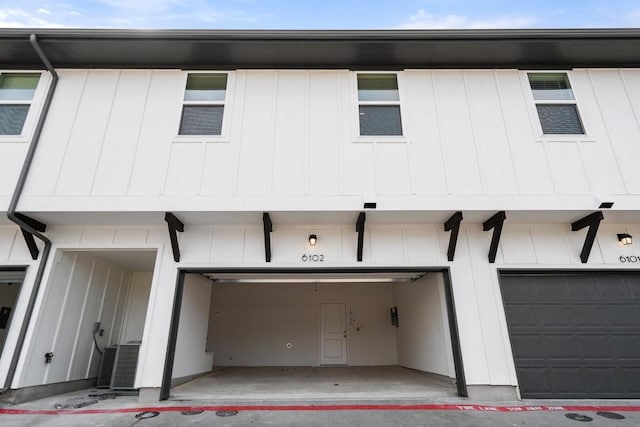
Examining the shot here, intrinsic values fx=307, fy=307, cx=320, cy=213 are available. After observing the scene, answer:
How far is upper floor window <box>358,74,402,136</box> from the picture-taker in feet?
16.9

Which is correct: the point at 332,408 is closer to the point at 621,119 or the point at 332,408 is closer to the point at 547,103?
the point at 547,103

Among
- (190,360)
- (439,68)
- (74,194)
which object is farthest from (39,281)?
(439,68)

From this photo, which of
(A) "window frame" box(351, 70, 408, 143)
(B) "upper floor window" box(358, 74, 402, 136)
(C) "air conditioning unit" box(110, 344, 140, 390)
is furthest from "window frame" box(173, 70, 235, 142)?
(C) "air conditioning unit" box(110, 344, 140, 390)

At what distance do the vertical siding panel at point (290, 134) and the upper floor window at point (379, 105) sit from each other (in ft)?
3.32

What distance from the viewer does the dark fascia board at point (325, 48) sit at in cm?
488

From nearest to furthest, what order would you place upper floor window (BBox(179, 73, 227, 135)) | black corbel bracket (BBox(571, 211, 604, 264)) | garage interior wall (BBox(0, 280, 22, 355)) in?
black corbel bracket (BBox(571, 211, 604, 264)) < upper floor window (BBox(179, 73, 227, 135)) < garage interior wall (BBox(0, 280, 22, 355))

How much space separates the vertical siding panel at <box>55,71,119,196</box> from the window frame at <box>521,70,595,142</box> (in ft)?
22.9

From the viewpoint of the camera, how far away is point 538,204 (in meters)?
4.46

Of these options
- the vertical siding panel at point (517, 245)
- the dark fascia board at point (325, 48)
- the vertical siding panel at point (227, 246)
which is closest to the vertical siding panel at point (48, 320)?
the vertical siding panel at point (227, 246)

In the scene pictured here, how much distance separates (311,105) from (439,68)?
2.37m

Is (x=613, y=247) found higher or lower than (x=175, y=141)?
lower

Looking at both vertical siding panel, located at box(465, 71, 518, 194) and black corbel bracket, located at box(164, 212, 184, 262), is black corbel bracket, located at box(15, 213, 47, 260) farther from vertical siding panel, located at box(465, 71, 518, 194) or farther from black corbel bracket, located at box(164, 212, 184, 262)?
vertical siding panel, located at box(465, 71, 518, 194)

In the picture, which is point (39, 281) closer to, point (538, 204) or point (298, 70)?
point (298, 70)

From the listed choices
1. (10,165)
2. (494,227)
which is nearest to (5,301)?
(10,165)
